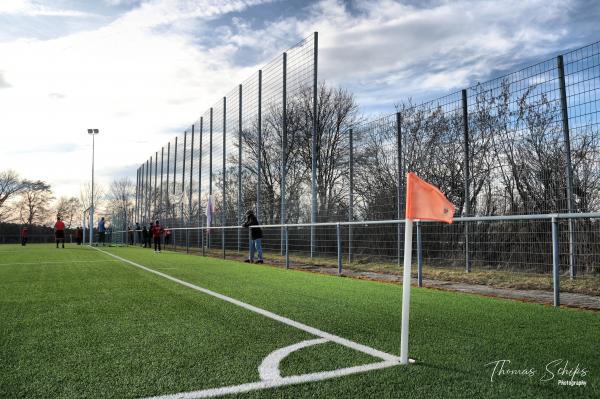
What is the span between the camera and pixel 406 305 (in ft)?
9.38

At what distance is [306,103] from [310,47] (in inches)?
106

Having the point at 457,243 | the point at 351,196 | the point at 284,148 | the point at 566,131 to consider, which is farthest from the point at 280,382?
the point at 284,148

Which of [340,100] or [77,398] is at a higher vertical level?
[340,100]

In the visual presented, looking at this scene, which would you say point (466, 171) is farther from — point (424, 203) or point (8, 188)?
point (8, 188)

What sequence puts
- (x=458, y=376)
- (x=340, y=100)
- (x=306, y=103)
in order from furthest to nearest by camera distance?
(x=340, y=100), (x=306, y=103), (x=458, y=376)

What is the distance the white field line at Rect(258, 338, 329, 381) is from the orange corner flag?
1.13m

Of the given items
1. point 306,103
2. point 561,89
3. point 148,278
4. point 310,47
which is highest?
point 310,47

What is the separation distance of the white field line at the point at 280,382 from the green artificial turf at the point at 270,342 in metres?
0.06

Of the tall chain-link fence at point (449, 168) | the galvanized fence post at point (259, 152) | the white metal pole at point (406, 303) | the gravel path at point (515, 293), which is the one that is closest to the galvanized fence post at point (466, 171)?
the tall chain-link fence at point (449, 168)

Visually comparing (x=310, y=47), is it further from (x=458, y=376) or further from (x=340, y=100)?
(x=458, y=376)

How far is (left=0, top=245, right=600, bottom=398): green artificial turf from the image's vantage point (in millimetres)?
2322

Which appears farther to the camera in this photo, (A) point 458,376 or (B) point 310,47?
(B) point 310,47

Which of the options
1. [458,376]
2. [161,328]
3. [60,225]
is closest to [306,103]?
[161,328]

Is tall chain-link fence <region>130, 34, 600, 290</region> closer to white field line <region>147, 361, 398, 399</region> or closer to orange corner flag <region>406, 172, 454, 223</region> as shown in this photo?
orange corner flag <region>406, 172, 454, 223</region>
